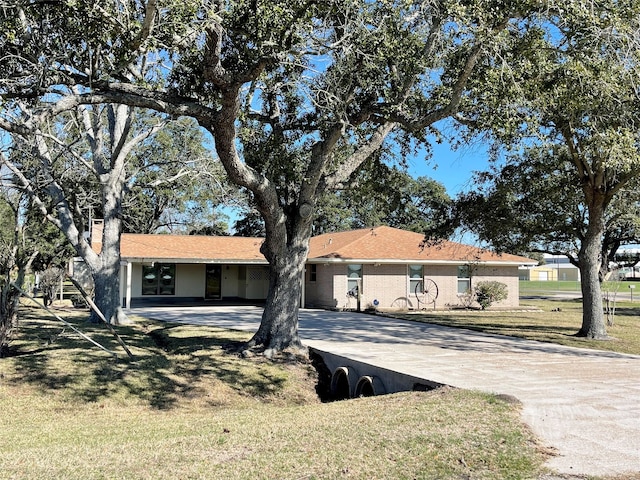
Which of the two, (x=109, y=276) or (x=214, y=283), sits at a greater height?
(x=109, y=276)

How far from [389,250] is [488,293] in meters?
4.98

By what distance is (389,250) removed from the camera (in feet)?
89.4

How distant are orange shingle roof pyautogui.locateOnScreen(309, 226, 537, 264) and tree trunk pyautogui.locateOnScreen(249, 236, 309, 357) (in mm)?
12283

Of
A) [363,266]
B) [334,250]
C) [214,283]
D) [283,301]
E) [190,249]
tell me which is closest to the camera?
[283,301]

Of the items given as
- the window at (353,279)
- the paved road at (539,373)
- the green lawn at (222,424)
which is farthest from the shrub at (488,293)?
the green lawn at (222,424)

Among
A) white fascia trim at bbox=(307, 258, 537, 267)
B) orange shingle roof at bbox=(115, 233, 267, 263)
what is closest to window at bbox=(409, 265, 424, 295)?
white fascia trim at bbox=(307, 258, 537, 267)

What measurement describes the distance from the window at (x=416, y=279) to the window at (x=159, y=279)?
13.5 m

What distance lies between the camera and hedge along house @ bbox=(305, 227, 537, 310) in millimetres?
25875

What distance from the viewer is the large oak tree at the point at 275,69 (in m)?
8.88

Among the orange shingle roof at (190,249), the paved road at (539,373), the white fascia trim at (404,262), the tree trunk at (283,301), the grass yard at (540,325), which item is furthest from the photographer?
the orange shingle roof at (190,249)

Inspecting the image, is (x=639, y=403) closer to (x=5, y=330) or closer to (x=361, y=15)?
(x=361, y=15)

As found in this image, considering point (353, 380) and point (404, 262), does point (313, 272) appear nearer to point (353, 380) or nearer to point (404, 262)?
point (404, 262)

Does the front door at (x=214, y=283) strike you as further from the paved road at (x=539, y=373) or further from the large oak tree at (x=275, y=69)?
the large oak tree at (x=275, y=69)

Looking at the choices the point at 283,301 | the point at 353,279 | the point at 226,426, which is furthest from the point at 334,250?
the point at 226,426
